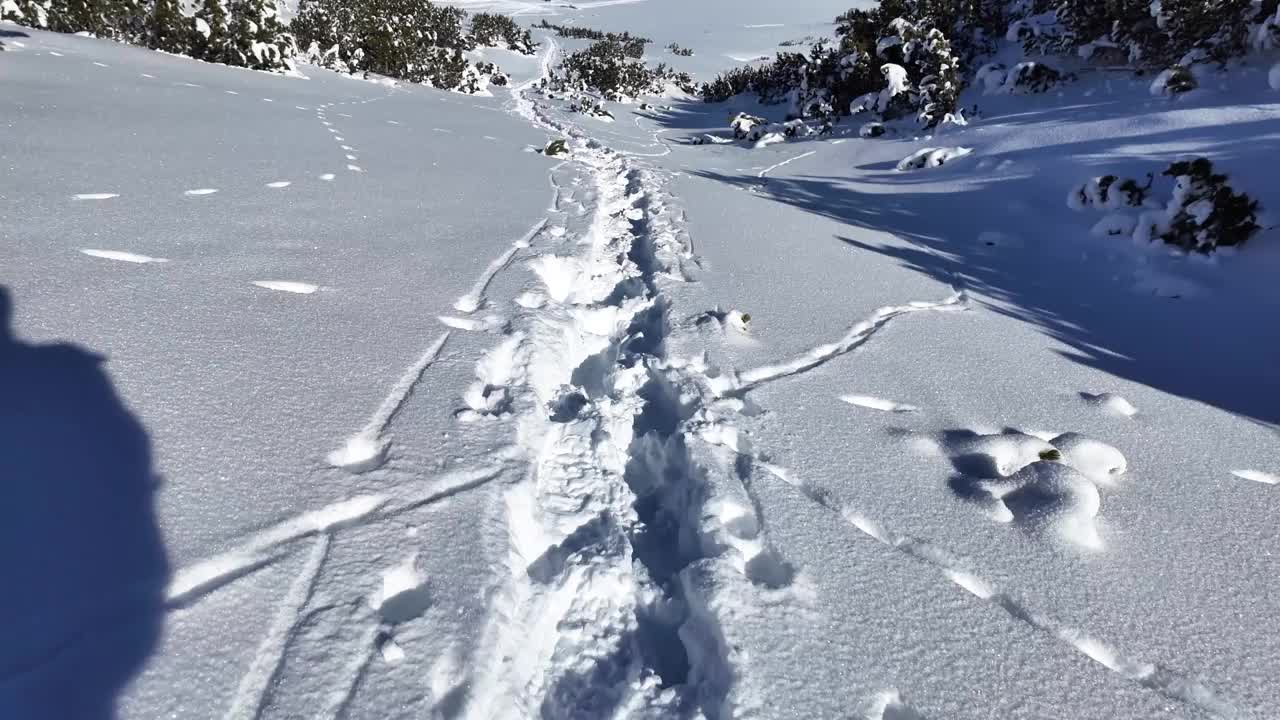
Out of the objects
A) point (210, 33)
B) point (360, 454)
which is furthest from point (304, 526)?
point (210, 33)

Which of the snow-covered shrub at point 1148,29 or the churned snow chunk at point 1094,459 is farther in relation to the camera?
the snow-covered shrub at point 1148,29

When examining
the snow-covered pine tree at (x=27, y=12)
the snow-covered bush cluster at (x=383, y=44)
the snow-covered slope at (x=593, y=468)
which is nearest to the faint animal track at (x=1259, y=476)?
the snow-covered slope at (x=593, y=468)

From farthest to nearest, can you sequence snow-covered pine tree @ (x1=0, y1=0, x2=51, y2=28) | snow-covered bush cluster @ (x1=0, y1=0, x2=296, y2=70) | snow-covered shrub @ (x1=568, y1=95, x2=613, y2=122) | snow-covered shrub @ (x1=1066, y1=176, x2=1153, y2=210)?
1. snow-covered shrub @ (x1=568, y1=95, x2=613, y2=122)
2. snow-covered bush cluster @ (x1=0, y1=0, x2=296, y2=70)
3. snow-covered pine tree @ (x1=0, y1=0, x2=51, y2=28)
4. snow-covered shrub @ (x1=1066, y1=176, x2=1153, y2=210)

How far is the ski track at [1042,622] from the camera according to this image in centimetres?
121

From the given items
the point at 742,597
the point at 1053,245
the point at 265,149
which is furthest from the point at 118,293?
the point at 1053,245

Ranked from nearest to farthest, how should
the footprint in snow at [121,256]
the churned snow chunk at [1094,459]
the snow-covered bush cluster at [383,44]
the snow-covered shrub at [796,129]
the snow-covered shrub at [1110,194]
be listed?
the churned snow chunk at [1094,459]
the footprint in snow at [121,256]
the snow-covered shrub at [1110,194]
the snow-covered shrub at [796,129]
the snow-covered bush cluster at [383,44]

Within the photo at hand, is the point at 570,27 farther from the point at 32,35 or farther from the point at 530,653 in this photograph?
the point at 530,653

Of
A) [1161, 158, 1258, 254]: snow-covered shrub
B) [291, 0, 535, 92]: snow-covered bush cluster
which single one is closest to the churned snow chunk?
[1161, 158, 1258, 254]: snow-covered shrub

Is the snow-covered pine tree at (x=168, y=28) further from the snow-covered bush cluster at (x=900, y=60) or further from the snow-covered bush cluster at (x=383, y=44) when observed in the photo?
the snow-covered bush cluster at (x=900, y=60)

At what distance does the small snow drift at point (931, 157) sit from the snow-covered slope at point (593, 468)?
271cm

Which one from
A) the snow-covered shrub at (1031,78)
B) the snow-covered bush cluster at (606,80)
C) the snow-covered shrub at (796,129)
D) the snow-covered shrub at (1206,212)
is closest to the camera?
the snow-covered shrub at (1206,212)

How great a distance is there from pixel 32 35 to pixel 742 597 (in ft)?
44.1

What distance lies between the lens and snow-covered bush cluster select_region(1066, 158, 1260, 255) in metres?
3.64

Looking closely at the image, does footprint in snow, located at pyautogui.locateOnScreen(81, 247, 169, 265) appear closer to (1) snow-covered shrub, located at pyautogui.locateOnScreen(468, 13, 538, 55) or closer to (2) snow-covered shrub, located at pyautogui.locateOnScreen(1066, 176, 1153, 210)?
(2) snow-covered shrub, located at pyautogui.locateOnScreen(1066, 176, 1153, 210)
